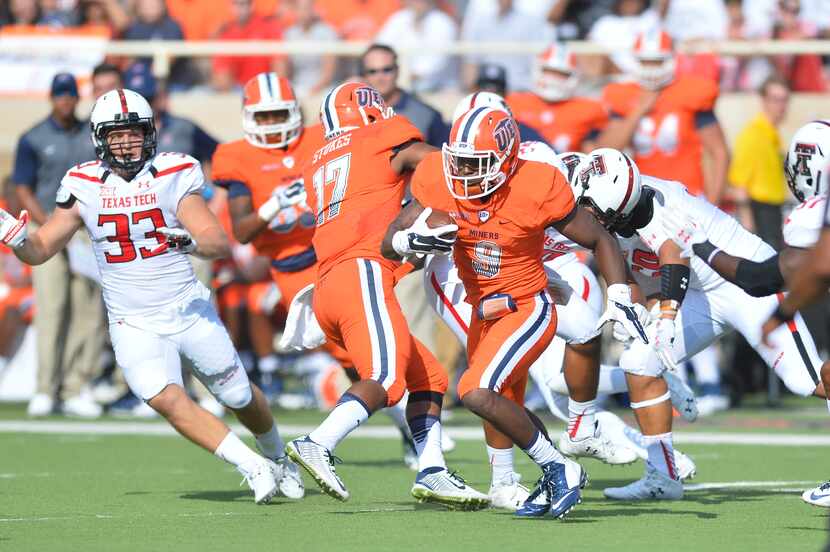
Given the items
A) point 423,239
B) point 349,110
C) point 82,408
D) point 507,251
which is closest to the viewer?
point 423,239

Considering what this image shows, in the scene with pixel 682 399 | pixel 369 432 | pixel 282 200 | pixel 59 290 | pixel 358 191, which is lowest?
pixel 369 432

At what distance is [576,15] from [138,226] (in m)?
7.99

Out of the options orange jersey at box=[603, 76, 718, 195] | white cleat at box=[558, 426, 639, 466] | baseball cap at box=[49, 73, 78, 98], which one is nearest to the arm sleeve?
baseball cap at box=[49, 73, 78, 98]

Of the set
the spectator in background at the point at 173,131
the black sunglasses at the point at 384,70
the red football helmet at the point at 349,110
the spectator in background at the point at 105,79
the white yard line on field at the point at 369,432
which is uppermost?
the red football helmet at the point at 349,110

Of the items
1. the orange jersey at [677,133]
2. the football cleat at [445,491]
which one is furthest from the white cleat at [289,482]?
the orange jersey at [677,133]

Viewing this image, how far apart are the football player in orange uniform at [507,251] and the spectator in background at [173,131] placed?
5015 millimetres

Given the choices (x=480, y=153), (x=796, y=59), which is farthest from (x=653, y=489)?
(x=796, y=59)

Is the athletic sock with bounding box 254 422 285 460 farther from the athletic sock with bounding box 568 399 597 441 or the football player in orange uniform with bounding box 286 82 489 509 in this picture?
the athletic sock with bounding box 568 399 597 441

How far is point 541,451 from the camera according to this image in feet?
21.7

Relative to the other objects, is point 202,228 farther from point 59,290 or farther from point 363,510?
point 59,290

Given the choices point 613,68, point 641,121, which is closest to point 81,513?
point 641,121

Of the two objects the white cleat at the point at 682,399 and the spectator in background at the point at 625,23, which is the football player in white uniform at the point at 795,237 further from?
the spectator in background at the point at 625,23

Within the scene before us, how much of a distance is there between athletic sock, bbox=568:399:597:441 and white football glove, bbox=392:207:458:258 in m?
1.54

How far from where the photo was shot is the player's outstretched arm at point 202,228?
24.0 ft
